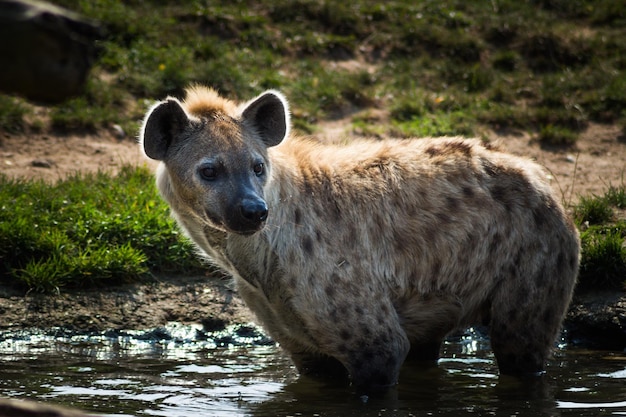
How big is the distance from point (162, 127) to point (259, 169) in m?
0.48

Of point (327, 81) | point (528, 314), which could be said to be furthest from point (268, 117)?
point (327, 81)

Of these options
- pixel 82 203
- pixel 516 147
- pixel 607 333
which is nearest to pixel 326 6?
pixel 516 147

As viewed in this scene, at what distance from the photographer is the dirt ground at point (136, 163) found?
212 inches

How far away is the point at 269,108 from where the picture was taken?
13.9 feet

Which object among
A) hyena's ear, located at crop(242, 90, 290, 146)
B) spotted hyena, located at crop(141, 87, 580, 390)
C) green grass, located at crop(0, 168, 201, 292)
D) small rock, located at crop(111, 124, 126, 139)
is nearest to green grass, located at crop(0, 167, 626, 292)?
green grass, located at crop(0, 168, 201, 292)

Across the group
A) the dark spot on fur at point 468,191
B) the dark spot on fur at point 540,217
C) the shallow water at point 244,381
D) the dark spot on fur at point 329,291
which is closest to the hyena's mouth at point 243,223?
the dark spot on fur at point 329,291

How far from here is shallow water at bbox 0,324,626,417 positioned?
4125 mm

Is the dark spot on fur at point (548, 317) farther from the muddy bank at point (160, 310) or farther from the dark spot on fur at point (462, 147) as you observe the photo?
the muddy bank at point (160, 310)

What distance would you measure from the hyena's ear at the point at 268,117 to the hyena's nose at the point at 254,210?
512mm

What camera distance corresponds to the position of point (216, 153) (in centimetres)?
396

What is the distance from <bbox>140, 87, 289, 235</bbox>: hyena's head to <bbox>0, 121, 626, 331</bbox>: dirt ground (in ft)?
4.65

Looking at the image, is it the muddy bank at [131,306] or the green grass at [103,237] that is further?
the green grass at [103,237]

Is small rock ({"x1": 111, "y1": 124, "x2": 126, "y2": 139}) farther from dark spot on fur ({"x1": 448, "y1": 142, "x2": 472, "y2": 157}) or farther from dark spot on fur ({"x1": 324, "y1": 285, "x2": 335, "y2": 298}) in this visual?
dark spot on fur ({"x1": 324, "y1": 285, "x2": 335, "y2": 298})

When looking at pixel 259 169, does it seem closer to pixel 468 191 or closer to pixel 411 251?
pixel 411 251
